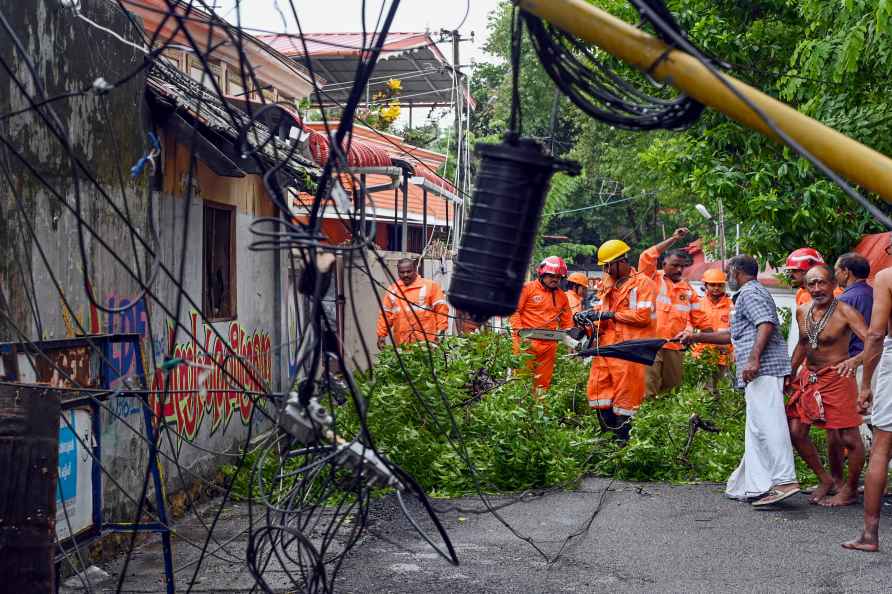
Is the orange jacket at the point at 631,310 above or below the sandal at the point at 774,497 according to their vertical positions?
above

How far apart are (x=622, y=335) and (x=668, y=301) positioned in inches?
80.4

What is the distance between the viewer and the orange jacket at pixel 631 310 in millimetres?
11969

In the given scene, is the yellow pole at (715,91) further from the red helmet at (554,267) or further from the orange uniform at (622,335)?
the red helmet at (554,267)

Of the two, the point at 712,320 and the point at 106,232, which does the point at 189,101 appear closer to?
the point at 106,232

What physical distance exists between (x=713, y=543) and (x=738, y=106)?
4.82 meters

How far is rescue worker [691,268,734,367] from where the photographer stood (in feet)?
47.3

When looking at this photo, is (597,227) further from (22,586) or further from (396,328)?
(22,586)

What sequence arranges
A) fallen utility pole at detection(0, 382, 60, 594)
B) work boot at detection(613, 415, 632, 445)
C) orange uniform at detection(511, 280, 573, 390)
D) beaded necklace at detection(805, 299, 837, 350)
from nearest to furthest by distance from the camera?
fallen utility pole at detection(0, 382, 60, 594) → beaded necklace at detection(805, 299, 837, 350) → work boot at detection(613, 415, 632, 445) → orange uniform at detection(511, 280, 573, 390)

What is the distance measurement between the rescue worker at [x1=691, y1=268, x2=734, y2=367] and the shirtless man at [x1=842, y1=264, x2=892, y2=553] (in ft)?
21.4

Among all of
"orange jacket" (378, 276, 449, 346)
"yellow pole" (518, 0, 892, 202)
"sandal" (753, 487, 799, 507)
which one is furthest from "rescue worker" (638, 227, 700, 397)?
"yellow pole" (518, 0, 892, 202)

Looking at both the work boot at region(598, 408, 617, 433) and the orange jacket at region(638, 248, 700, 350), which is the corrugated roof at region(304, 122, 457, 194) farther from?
the work boot at region(598, 408, 617, 433)

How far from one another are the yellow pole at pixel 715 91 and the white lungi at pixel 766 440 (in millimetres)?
5504

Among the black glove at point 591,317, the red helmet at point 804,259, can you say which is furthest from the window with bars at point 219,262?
the red helmet at point 804,259

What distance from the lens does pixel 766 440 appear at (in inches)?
344
